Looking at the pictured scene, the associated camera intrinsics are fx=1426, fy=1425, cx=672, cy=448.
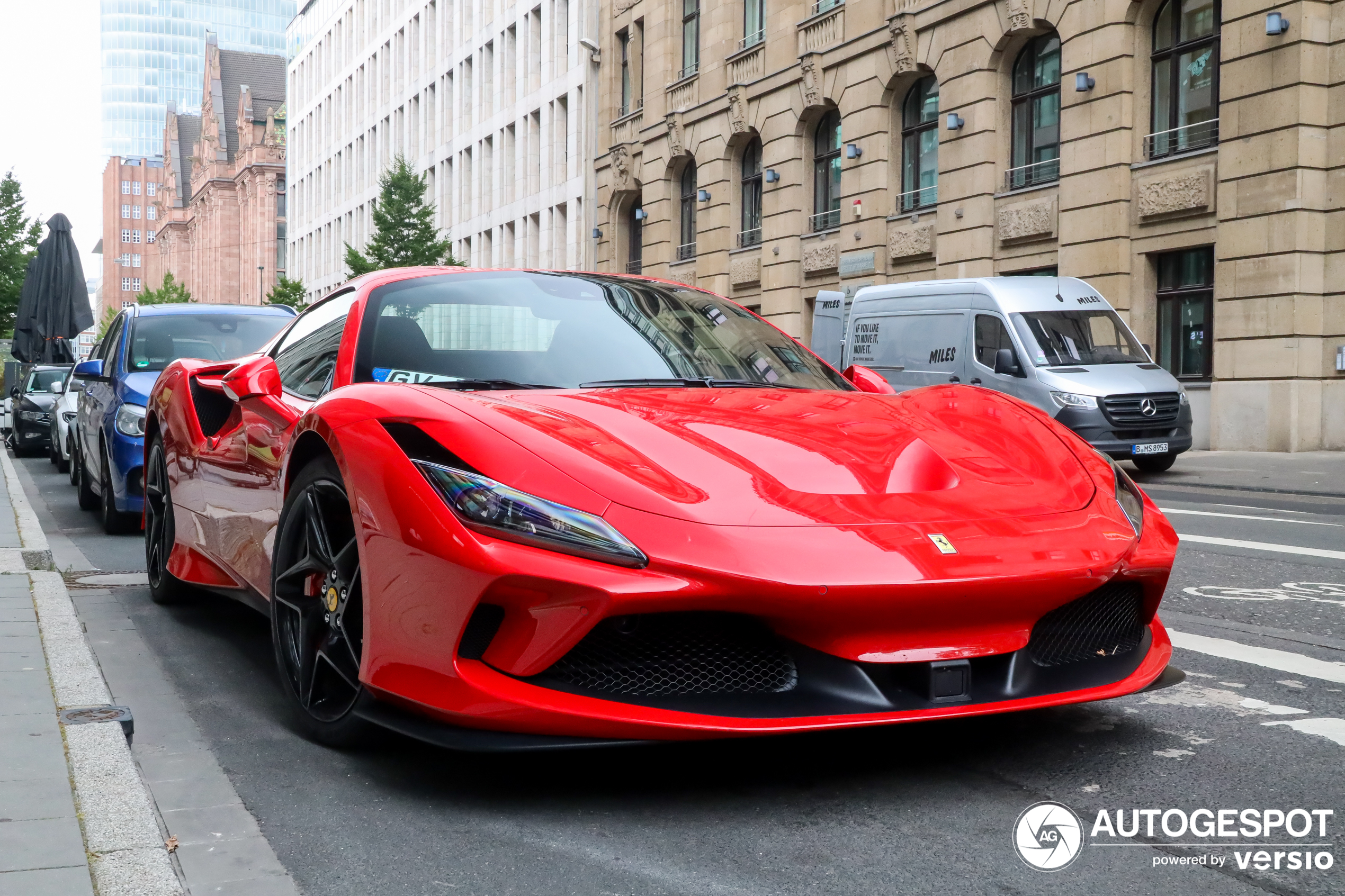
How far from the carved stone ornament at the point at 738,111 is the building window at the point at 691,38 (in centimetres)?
253

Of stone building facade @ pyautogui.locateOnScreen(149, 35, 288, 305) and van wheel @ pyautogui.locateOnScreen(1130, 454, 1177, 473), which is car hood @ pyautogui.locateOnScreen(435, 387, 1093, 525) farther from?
stone building facade @ pyautogui.locateOnScreen(149, 35, 288, 305)

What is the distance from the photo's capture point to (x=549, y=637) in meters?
2.93

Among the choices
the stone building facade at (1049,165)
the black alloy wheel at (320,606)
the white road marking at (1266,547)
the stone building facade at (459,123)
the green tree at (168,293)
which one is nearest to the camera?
the black alloy wheel at (320,606)

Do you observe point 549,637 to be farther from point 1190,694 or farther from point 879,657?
point 1190,694

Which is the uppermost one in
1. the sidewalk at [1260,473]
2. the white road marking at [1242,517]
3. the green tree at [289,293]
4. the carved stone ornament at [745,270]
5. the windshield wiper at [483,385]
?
the green tree at [289,293]

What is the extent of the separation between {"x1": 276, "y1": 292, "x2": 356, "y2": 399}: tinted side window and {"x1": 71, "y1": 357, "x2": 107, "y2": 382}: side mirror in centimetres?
389

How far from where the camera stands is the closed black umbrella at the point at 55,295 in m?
24.2

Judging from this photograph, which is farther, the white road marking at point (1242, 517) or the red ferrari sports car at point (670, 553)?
the white road marking at point (1242, 517)

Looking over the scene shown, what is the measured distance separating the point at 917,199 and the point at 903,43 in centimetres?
292

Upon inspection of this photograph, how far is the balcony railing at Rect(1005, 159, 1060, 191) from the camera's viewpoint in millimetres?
23453

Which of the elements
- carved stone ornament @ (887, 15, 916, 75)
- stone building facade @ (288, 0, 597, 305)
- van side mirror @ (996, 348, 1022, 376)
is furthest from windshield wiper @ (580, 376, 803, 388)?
stone building facade @ (288, 0, 597, 305)

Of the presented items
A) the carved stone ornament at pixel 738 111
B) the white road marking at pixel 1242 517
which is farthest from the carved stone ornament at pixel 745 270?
the white road marking at pixel 1242 517

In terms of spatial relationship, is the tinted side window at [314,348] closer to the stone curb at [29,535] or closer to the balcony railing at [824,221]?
the stone curb at [29,535]

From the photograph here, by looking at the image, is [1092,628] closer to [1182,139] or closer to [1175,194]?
[1175,194]
